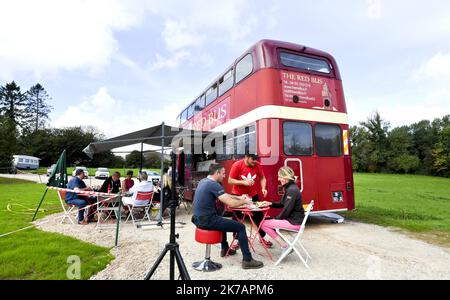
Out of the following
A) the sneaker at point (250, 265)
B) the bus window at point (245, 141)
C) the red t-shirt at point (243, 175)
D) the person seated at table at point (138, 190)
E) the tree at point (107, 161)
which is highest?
the tree at point (107, 161)

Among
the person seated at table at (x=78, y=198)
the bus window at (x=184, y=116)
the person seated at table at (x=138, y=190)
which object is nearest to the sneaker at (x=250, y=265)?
the person seated at table at (x=138, y=190)

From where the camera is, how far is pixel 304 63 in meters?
7.36

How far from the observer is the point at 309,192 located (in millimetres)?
6961

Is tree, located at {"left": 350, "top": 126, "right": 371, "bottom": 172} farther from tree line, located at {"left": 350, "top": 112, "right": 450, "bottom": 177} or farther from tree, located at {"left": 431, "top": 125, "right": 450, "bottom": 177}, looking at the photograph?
tree, located at {"left": 431, "top": 125, "right": 450, "bottom": 177}

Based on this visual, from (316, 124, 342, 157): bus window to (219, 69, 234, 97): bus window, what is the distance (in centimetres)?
268

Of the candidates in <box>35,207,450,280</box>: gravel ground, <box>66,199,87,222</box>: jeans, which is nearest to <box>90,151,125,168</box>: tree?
<box>66,199,87,222</box>: jeans

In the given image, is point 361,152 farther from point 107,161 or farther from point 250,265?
point 250,265

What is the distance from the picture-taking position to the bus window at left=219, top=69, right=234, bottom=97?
27.1 feet

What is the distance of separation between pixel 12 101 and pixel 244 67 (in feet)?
242

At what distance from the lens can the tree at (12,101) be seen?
63.5m

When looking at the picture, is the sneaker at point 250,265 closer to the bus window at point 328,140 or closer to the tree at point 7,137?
the bus window at point 328,140

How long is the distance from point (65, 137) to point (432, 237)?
2563 inches

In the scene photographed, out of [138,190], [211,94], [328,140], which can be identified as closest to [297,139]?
[328,140]

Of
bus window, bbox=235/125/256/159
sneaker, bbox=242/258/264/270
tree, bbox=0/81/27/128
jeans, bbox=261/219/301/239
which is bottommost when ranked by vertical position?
sneaker, bbox=242/258/264/270
